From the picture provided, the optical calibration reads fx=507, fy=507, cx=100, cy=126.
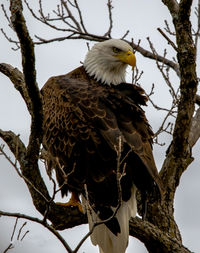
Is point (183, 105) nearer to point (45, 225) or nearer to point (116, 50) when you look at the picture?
point (116, 50)

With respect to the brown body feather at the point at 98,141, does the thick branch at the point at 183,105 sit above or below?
above

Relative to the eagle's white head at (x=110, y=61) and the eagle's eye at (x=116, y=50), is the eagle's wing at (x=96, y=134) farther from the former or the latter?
the eagle's eye at (x=116, y=50)

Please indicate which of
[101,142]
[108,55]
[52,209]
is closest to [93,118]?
[101,142]

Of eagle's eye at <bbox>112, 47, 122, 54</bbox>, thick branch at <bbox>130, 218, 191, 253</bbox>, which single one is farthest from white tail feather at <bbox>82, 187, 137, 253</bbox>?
eagle's eye at <bbox>112, 47, 122, 54</bbox>

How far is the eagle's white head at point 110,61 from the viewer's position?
6.33 metres

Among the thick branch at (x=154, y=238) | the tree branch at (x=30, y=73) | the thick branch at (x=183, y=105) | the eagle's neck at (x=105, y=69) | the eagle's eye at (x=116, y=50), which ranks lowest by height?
the thick branch at (x=154, y=238)

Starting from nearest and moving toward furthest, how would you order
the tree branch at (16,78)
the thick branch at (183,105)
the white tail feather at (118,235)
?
the white tail feather at (118,235), the thick branch at (183,105), the tree branch at (16,78)

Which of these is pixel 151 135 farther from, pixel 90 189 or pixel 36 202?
pixel 36 202

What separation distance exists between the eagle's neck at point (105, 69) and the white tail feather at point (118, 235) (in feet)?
5.60

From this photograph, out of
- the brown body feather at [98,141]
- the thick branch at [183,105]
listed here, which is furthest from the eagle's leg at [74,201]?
the thick branch at [183,105]

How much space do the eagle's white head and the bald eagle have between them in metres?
0.74

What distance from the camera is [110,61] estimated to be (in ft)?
21.3

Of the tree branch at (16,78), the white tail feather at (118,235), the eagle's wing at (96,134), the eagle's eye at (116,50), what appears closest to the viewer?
the eagle's wing at (96,134)

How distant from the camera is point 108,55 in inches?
256
